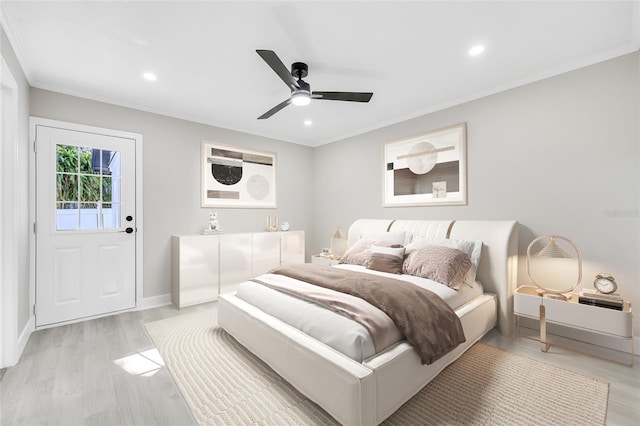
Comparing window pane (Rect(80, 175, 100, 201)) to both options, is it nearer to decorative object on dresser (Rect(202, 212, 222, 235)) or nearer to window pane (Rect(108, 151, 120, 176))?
window pane (Rect(108, 151, 120, 176))

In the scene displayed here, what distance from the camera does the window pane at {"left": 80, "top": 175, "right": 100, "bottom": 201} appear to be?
321cm

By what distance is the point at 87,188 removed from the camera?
A: 3246 mm

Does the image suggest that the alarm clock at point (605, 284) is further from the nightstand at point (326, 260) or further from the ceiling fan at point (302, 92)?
the nightstand at point (326, 260)

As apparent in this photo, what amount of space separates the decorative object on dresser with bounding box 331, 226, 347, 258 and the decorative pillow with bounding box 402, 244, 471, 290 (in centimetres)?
179

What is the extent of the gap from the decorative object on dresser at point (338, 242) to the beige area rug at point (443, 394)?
8.39 feet

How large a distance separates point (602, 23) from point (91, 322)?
18.0 ft

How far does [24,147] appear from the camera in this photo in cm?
269

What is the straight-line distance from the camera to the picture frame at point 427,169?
136 inches

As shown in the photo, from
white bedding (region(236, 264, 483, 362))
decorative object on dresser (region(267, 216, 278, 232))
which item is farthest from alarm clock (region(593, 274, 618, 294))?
decorative object on dresser (region(267, 216, 278, 232))

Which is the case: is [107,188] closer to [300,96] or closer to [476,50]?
[300,96]

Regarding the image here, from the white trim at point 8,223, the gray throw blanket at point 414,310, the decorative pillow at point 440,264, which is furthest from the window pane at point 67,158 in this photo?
the decorative pillow at point 440,264

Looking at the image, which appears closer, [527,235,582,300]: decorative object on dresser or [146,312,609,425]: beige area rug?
[146,312,609,425]: beige area rug

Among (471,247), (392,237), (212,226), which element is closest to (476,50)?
(471,247)

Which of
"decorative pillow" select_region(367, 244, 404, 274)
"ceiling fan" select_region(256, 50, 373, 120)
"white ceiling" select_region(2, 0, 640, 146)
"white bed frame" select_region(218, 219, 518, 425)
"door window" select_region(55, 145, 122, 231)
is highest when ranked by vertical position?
"white ceiling" select_region(2, 0, 640, 146)
